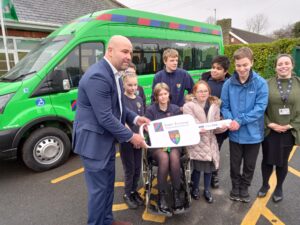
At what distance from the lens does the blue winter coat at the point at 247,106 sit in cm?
259

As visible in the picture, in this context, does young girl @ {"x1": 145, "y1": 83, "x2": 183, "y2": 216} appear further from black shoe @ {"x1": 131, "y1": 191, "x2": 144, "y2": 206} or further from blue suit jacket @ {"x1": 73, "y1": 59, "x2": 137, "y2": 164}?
blue suit jacket @ {"x1": 73, "y1": 59, "x2": 137, "y2": 164}

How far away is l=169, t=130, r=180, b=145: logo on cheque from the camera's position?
2.53m

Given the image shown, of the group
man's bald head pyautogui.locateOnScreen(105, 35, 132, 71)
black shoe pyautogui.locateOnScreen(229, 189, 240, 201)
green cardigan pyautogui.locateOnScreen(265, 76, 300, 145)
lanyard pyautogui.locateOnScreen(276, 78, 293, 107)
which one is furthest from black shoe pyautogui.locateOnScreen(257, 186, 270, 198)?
man's bald head pyautogui.locateOnScreen(105, 35, 132, 71)

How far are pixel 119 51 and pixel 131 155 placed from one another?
4.42 feet

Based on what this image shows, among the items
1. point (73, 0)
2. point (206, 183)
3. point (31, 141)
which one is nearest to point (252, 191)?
point (206, 183)

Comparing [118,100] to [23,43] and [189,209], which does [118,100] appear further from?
[23,43]

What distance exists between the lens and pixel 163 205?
2613 mm

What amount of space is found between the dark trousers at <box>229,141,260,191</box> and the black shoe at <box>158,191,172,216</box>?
1.01 meters

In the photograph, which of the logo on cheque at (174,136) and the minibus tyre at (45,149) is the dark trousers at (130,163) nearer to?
the logo on cheque at (174,136)

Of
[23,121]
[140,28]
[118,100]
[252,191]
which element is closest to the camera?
[118,100]

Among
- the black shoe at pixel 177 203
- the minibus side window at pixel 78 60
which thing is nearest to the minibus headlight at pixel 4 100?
the minibus side window at pixel 78 60

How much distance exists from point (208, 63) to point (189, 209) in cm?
670

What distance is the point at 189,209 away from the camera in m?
2.70

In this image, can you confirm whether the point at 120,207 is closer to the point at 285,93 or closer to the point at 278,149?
the point at 278,149
